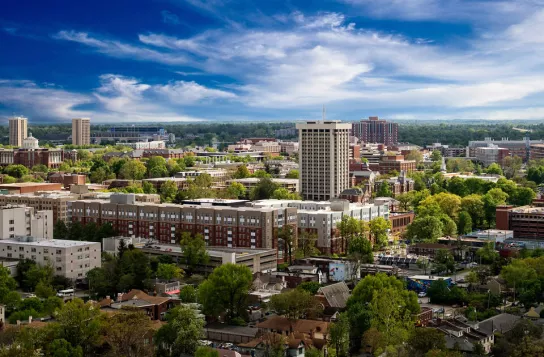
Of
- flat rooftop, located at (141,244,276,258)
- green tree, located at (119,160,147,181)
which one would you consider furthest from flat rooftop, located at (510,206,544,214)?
green tree, located at (119,160,147,181)

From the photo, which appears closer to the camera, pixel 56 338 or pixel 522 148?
pixel 56 338

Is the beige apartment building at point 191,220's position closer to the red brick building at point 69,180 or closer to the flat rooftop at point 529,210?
the flat rooftop at point 529,210

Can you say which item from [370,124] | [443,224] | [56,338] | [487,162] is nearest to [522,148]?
[487,162]

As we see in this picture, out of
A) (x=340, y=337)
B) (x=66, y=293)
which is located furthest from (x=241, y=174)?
(x=340, y=337)

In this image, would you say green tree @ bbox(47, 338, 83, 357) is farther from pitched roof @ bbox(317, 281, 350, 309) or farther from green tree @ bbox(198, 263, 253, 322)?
pitched roof @ bbox(317, 281, 350, 309)

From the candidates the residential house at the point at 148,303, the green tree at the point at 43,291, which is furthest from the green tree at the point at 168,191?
the residential house at the point at 148,303

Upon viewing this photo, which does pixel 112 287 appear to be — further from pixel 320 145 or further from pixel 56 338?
pixel 320 145
